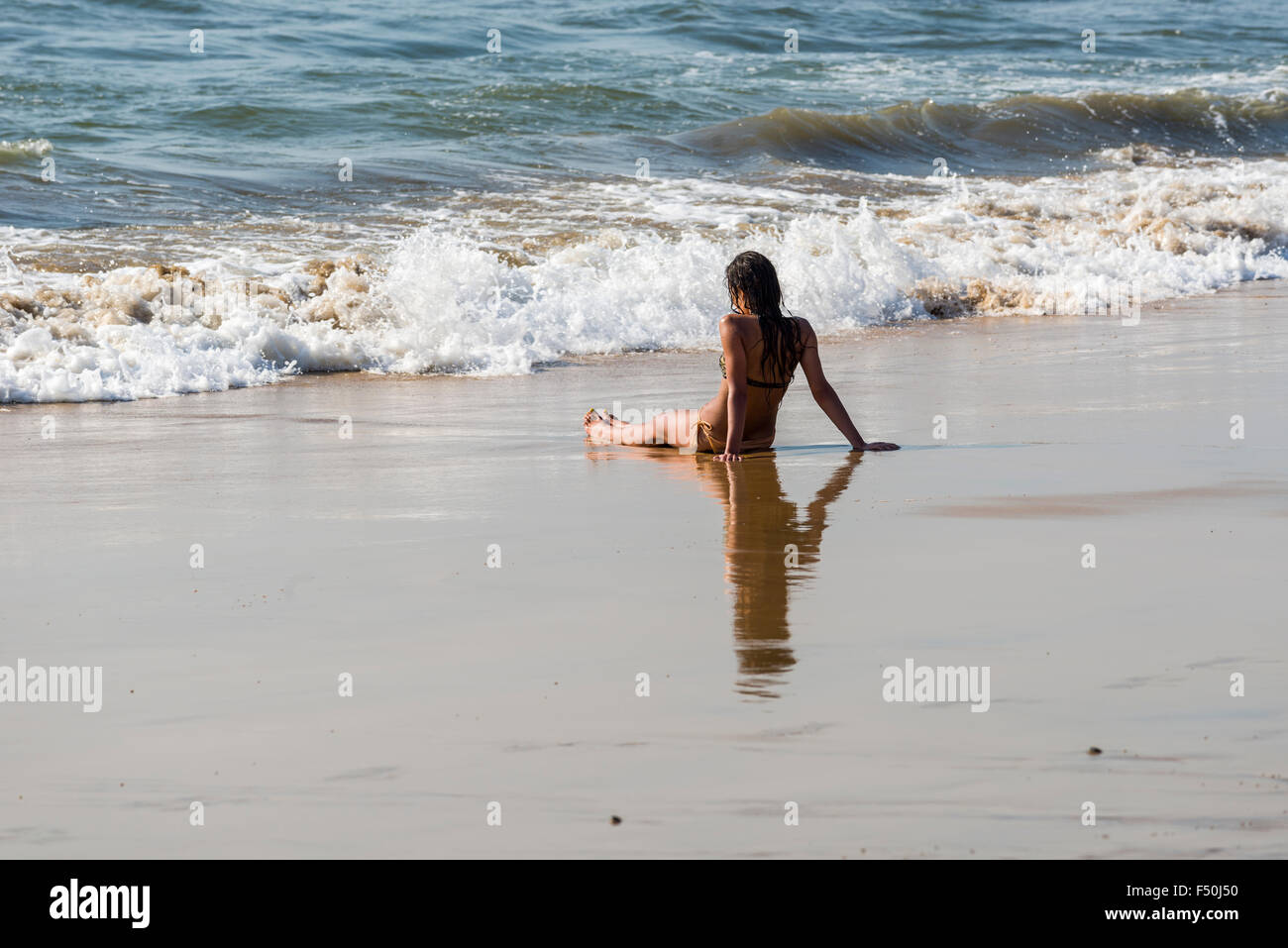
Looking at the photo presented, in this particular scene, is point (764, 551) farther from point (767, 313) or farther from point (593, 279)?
point (593, 279)

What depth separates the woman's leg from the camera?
7473mm

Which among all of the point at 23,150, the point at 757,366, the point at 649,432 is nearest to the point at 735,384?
the point at 757,366

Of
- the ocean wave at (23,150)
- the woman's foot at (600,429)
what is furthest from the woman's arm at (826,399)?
the ocean wave at (23,150)

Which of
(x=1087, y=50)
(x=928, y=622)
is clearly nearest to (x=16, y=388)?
(x=928, y=622)

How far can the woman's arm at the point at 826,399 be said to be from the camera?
7145mm

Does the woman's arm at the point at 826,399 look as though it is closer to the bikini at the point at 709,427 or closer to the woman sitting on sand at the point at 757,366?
the woman sitting on sand at the point at 757,366

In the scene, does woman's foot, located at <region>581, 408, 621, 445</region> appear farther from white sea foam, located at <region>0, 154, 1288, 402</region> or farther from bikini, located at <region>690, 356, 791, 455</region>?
white sea foam, located at <region>0, 154, 1288, 402</region>

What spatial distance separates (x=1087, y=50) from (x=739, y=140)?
51.6 ft

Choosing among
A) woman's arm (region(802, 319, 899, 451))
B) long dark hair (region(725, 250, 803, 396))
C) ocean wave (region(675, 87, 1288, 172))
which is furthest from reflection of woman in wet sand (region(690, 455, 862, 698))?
ocean wave (region(675, 87, 1288, 172))

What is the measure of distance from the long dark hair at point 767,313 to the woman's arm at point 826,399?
47mm

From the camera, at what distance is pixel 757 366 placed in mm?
7180

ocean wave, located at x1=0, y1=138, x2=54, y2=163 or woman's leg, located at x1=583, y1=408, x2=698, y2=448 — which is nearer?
woman's leg, located at x1=583, y1=408, x2=698, y2=448

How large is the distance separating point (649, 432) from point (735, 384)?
63 cm
